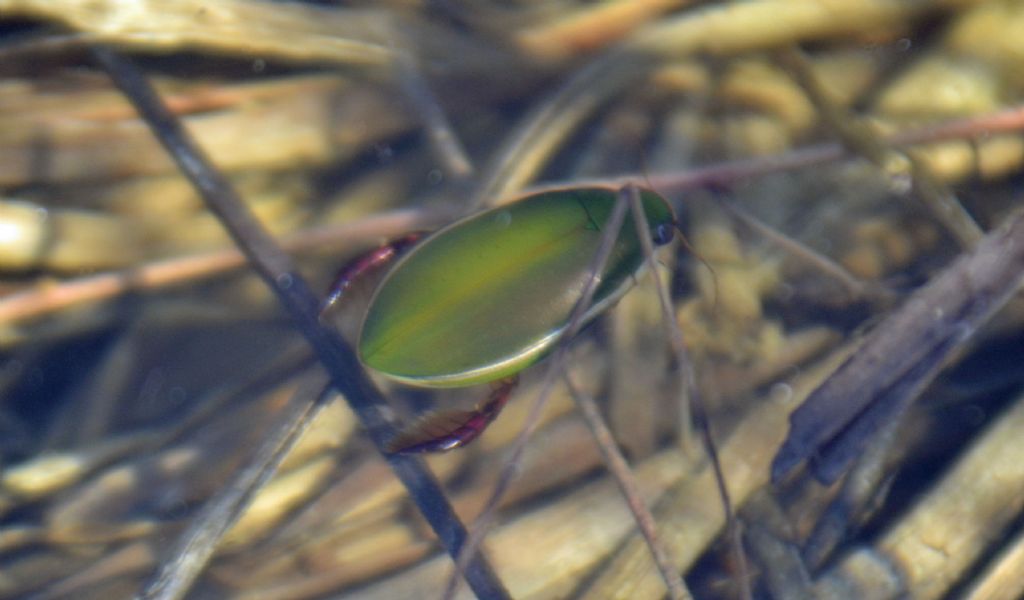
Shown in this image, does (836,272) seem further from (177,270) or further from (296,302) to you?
(177,270)

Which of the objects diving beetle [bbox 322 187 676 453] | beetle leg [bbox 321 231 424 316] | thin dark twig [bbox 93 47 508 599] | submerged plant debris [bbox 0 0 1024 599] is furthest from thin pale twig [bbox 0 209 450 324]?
diving beetle [bbox 322 187 676 453]

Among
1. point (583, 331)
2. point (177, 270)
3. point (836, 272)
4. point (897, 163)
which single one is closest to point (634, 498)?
point (583, 331)

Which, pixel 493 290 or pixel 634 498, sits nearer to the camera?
pixel 493 290

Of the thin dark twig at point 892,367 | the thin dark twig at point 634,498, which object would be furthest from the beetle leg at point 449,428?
the thin dark twig at point 892,367

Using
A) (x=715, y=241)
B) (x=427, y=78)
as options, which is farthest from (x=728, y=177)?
(x=427, y=78)

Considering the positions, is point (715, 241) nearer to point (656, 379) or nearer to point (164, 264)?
point (656, 379)

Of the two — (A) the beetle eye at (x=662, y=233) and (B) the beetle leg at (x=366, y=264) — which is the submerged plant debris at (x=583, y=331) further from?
(A) the beetle eye at (x=662, y=233)
